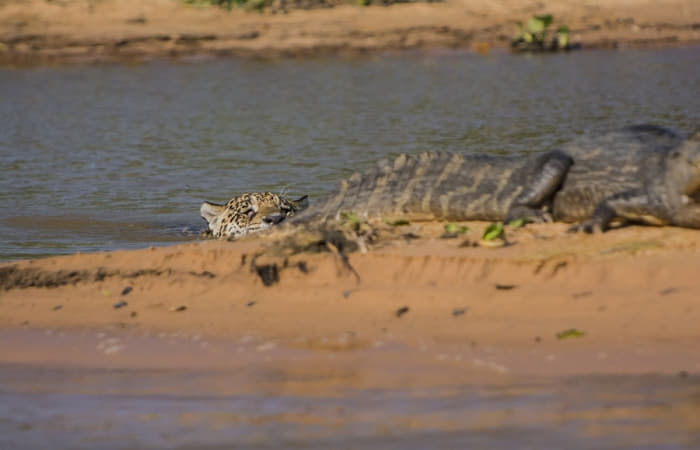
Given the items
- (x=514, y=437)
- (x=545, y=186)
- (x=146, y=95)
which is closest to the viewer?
(x=514, y=437)

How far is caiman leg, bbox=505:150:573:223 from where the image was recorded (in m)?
7.11

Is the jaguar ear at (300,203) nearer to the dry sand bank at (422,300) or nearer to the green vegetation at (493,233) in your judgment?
the dry sand bank at (422,300)

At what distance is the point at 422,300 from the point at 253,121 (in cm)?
1180

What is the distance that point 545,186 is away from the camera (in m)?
7.12

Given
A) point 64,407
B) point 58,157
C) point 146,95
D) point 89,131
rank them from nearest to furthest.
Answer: point 64,407 < point 58,157 < point 89,131 < point 146,95

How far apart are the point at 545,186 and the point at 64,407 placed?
351cm

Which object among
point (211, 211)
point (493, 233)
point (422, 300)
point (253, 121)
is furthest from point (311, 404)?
point (253, 121)

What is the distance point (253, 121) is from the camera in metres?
17.2

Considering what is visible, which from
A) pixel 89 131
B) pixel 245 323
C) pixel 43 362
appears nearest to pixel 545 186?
pixel 245 323

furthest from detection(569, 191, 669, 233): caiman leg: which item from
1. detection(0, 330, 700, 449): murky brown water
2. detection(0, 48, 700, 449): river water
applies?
detection(0, 48, 700, 449): river water

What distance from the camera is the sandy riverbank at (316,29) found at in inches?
990

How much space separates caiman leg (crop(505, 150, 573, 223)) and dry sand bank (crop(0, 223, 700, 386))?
347 millimetres

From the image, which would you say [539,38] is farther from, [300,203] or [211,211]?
[211,211]

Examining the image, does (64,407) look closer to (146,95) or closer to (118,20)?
(146,95)
